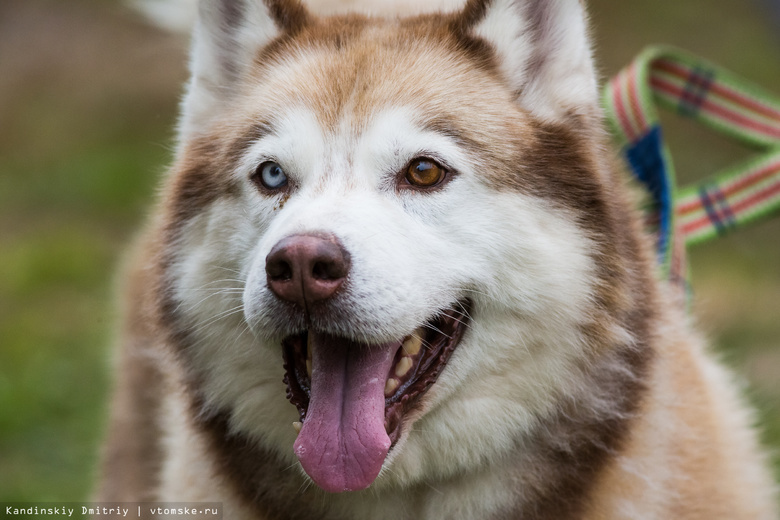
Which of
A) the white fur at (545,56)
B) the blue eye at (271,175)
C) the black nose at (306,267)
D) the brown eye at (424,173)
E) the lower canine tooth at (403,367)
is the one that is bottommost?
the lower canine tooth at (403,367)

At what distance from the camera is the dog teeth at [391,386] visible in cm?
239

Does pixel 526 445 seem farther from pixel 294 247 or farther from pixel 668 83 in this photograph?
pixel 668 83

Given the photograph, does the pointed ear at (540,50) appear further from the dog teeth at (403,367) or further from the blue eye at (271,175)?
the dog teeth at (403,367)

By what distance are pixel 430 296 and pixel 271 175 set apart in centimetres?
63

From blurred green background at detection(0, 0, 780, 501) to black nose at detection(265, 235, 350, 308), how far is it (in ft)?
3.83

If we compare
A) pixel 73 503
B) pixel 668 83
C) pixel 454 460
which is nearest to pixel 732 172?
pixel 668 83

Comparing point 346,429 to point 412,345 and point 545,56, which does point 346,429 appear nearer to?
point 412,345

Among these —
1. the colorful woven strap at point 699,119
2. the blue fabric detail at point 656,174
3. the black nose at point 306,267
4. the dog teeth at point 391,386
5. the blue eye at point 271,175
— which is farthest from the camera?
the colorful woven strap at point 699,119

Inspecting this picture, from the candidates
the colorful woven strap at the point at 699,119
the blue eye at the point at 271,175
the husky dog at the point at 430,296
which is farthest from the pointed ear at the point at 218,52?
the colorful woven strap at the point at 699,119

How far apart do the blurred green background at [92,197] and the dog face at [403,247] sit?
0.48m

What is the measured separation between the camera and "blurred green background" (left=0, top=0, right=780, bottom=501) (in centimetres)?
523

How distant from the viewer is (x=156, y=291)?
9.53 ft

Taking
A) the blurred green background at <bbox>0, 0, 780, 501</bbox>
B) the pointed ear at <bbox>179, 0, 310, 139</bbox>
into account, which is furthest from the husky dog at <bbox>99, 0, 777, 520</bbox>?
the blurred green background at <bbox>0, 0, 780, 501</bbox>

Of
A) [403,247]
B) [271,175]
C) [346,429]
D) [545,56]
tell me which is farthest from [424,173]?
[346,429]
